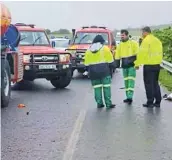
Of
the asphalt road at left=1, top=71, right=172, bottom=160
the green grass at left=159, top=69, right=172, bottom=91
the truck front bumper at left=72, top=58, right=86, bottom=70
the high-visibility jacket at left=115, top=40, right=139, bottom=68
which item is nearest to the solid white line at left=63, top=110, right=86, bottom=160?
the asphalt road at left=1, top=71, right=172, bottom=160

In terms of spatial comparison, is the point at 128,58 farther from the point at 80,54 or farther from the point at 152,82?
the point at 80,54

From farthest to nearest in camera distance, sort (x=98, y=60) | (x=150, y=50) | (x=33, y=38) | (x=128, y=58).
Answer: (x=33, y=38), (x=128, y=58), (x=98, y=60), (x=150, y=50)

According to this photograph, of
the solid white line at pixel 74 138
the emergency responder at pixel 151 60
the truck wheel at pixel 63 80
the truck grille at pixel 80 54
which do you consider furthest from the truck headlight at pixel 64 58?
the solid white line at pixel 74 138

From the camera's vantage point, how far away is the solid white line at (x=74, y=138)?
626cm

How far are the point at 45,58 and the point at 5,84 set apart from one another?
10.8 ft

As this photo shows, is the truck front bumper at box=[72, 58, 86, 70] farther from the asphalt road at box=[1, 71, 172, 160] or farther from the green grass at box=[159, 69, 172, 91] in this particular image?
the asphalt road at box=[1, 71, 172, 160]

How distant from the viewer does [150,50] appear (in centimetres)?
1027

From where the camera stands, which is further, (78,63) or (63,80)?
(78,63)

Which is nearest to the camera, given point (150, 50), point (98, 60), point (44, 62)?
point (150, 50)

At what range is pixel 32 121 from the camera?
880 cm

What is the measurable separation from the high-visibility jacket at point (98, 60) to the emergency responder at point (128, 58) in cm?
76

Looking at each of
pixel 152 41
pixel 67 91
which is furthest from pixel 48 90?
pixel 152 41

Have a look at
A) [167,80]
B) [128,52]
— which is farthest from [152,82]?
[167,80]

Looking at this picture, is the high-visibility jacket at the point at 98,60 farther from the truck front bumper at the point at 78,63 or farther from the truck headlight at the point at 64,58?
the truck front bumper at the point at 78,63
